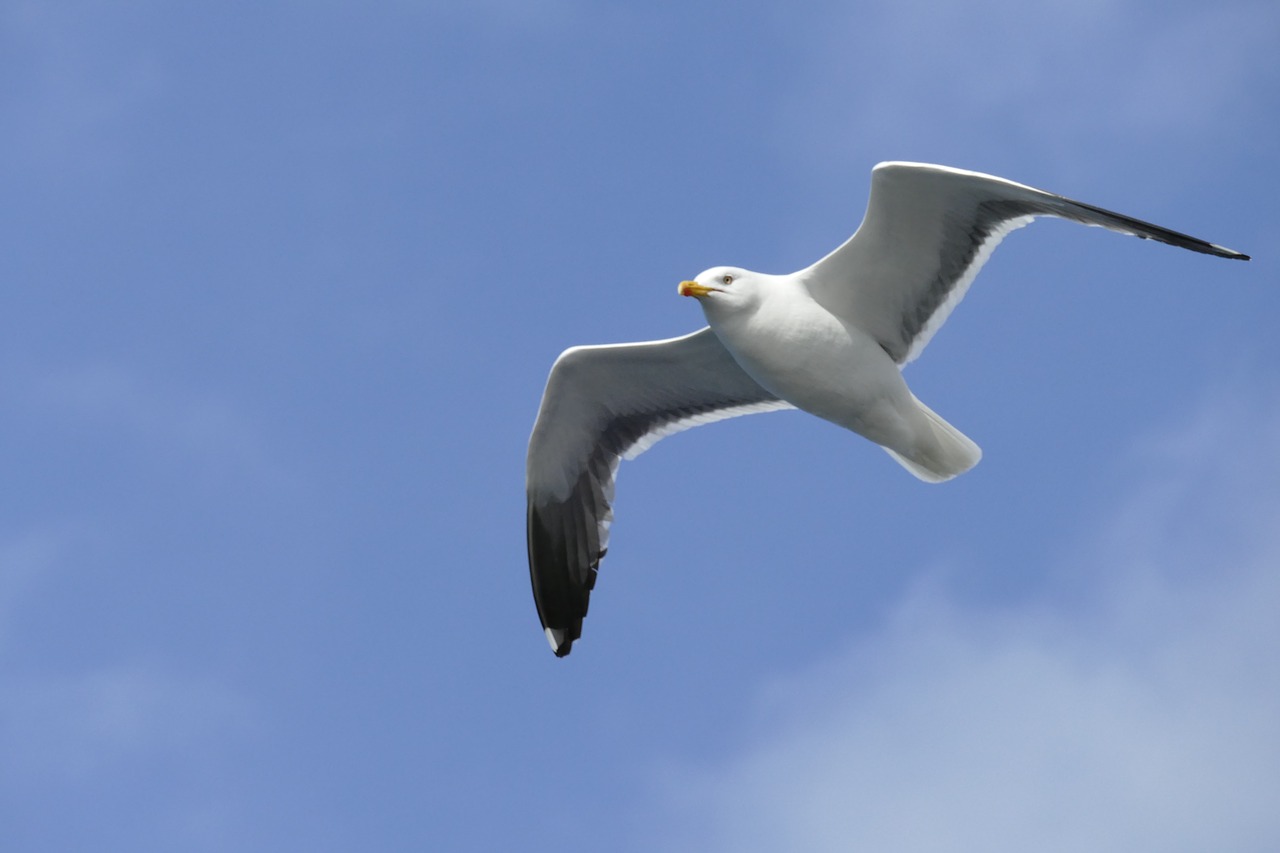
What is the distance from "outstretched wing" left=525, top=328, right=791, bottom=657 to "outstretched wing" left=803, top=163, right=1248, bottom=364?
3.63 ft

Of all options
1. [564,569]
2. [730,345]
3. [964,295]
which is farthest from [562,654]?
[964,295]

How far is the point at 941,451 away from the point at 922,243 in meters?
1.35

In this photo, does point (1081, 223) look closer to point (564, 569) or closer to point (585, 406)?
point (585, 406)

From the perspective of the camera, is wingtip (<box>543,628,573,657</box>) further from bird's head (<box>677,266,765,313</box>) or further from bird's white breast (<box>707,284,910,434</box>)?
bird's head (<box>677,266,765,313</box>)

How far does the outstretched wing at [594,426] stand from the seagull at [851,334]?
0.05ft

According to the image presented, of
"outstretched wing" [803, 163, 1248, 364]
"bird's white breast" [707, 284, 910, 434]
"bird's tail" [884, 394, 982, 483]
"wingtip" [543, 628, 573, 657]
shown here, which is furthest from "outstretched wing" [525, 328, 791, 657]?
"bird's tail" [884, 394, 982, 483]

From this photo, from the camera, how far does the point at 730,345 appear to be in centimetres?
1107

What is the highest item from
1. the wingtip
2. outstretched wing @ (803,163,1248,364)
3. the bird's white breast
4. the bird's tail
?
outstretched wing @ (803,163,1248,364)

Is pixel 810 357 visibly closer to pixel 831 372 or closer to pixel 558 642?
pixel 831 372

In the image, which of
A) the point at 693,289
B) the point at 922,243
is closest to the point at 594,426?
the point at 693,289

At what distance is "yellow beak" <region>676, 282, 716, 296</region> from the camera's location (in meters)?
10.9

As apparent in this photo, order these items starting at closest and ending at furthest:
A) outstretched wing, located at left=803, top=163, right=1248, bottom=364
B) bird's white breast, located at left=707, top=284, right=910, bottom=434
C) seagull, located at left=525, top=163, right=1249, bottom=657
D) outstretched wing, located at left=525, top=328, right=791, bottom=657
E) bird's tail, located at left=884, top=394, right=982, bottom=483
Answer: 1. outstretched wing, located at left=803, top=163, right=1248, bottom=364
2. seagull, located at left=525, top=163, right=1249, bottom=657
3. bird's white breast, located at left=707, top=284, right=910, bottom=434
4. bird's tail, located at left=884, top=394, right=982, bottom=483
5. outstretched wing, located at left=525, top=328, right=791, bottom=657

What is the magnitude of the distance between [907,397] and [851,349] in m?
0.48

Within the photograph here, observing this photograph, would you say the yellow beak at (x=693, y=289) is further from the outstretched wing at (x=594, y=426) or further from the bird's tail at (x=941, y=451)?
the bird's tail at (x=941, y=451)
